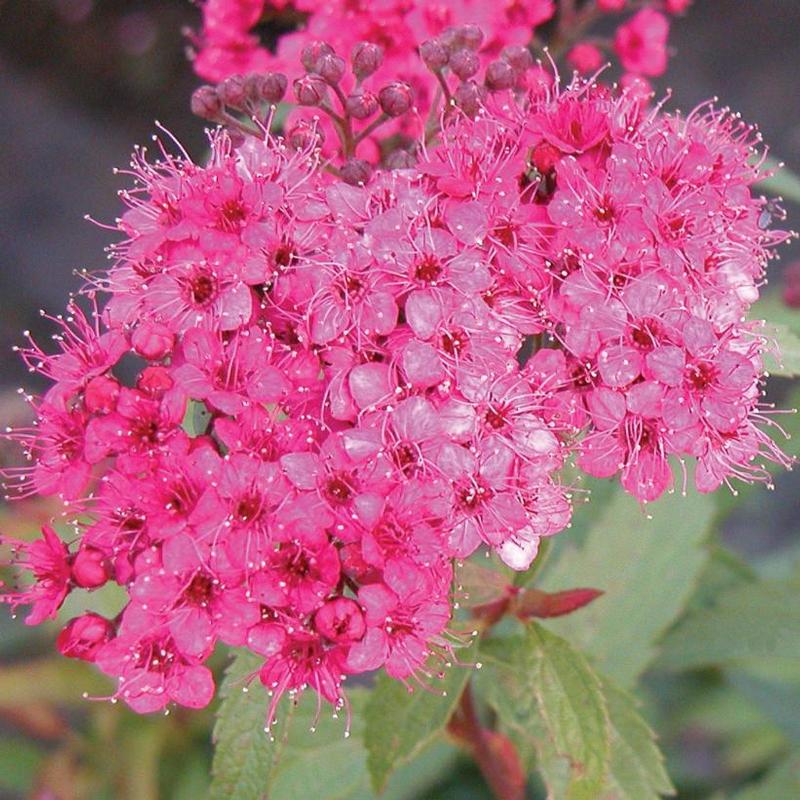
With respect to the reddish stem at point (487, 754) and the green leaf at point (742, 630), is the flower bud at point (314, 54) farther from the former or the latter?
the green leaf at point (742, 630)

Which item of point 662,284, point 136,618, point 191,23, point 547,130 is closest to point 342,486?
point 136,618

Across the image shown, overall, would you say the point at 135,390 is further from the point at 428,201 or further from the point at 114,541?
the point at 428,201

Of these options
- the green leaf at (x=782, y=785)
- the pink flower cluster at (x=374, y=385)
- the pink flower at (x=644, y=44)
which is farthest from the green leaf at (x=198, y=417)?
the green leaf at (x=782, y=785)

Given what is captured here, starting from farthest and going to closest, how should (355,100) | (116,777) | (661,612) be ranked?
(116,777), (661,612), (355,100)

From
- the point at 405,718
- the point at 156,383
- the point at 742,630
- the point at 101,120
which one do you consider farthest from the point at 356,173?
the point at 101,120

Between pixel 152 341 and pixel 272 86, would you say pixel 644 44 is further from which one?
pixel 152 341

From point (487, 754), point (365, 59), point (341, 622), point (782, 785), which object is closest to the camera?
point (341, 622)
